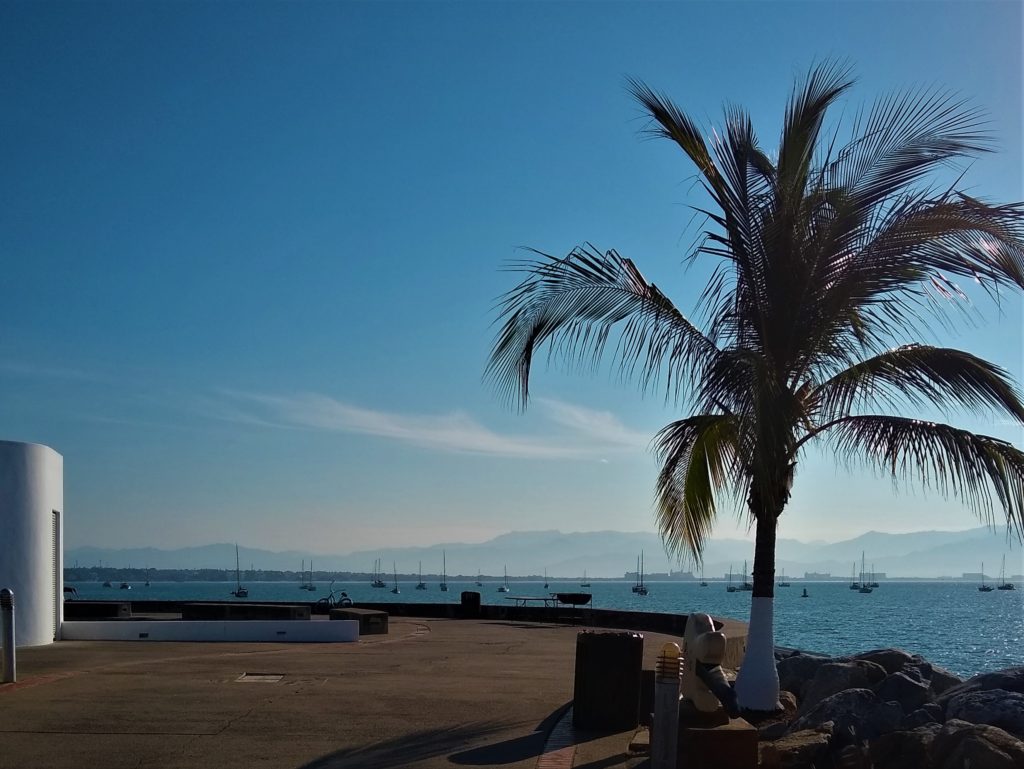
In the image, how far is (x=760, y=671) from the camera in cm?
1170

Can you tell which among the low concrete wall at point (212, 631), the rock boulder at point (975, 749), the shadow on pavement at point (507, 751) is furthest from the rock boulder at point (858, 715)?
the low concrete wall at point (212, 631)

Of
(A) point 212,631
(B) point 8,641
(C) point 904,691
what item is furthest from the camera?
(A) point 212,631

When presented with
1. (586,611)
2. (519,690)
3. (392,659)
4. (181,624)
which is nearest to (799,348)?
(519,690)

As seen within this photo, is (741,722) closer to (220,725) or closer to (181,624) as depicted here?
(220,725)

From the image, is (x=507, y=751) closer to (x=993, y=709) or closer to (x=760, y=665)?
(x=760, y=665)

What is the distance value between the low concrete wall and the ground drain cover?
5.85 meters

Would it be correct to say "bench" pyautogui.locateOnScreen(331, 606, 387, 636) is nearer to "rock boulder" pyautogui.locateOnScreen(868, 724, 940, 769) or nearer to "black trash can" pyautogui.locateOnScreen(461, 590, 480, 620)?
"black trash can" pyautogui.locateOnScreen(461, 590, 480, 620)

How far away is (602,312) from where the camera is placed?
12414 mm

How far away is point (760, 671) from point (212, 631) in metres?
12.6

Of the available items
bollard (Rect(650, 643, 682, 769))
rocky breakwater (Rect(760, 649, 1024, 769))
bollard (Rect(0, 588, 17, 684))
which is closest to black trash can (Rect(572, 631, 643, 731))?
rocky breakwater (Rect(760, 649, 1024, 769))

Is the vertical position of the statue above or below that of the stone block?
above

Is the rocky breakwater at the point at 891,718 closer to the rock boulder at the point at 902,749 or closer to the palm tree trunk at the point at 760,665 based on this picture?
the rock boulder at the point at 902,749

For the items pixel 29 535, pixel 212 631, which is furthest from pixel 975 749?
pixel 29 535

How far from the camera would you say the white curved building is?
18.7m
